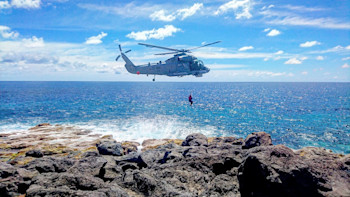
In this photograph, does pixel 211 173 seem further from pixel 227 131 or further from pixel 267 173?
pixel 227 131

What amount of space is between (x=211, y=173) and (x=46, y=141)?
34133 millimetres

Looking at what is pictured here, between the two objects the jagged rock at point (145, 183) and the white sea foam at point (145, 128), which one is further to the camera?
the white sea foam at point (145, 128)

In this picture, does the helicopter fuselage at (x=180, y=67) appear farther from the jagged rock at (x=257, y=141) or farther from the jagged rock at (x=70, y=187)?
the jagged rock at (x=70, y=187)

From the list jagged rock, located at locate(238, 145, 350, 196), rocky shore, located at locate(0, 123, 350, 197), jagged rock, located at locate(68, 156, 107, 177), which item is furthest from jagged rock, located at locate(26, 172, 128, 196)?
jagged rock, located at locate(238, 145, 350, 196)

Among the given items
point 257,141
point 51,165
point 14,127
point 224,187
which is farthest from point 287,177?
point 14,127

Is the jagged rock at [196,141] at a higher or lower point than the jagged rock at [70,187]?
lower

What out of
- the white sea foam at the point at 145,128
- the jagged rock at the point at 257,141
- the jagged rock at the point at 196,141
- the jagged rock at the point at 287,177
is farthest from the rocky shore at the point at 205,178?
the white sea foam at the point at 145,128

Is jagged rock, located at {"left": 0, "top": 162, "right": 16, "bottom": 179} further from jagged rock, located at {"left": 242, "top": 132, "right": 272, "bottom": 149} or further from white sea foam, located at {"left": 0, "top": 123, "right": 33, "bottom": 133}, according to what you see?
white sea foam, located at {"left": 0, "top": 123, "right": 33, "bottom": 133}

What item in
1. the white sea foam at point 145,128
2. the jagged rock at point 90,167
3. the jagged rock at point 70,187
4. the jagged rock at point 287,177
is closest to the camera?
the jagged rock at point 287,177

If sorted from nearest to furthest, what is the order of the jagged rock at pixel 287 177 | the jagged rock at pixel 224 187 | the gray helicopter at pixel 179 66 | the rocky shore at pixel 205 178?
the jagged rock at pixel 287 177
the rocky shore at pixel 205 178
the jagged rock at pixel 224 187
the gray helicopter at pixel 179 66

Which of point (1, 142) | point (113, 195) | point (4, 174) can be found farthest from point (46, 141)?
point (113, 195)

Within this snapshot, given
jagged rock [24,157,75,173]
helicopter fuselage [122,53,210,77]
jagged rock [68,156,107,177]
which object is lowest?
jagged rock [24,157,75,173]

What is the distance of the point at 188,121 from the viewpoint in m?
56.1

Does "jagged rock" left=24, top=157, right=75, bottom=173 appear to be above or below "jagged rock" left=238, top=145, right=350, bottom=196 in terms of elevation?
below
